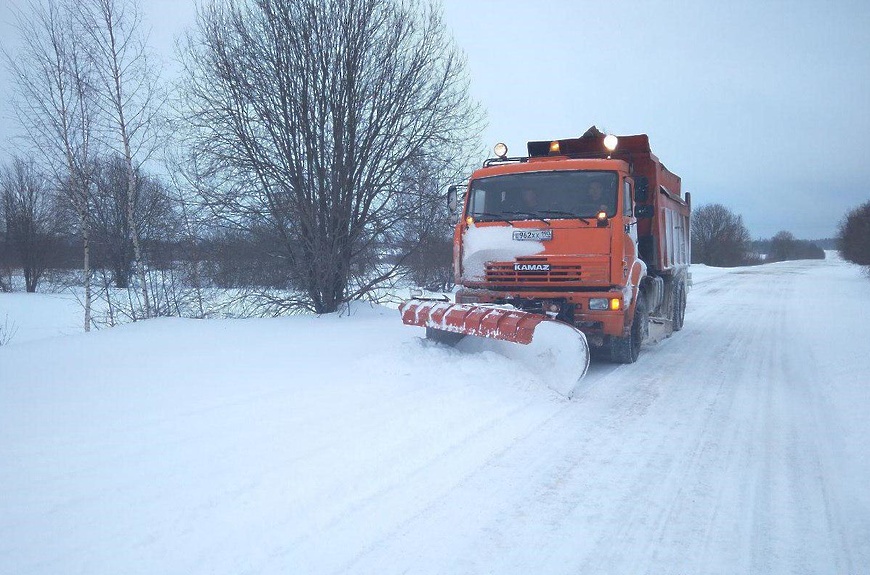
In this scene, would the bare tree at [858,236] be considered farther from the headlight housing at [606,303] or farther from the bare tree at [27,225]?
the bare tree at [27,225]

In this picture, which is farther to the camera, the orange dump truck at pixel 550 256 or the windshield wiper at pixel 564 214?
the windshield wiper at pixel 564 214

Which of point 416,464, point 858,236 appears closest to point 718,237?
point 858,236

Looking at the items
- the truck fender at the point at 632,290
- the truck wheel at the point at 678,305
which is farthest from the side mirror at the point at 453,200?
the truck wheel at the point at 678,305

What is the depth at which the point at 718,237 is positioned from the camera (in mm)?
74562

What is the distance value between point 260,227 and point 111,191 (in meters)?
4.15

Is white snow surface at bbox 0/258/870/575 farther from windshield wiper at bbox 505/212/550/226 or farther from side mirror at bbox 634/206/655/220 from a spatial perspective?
side mirror at bbox 634/206/655/220

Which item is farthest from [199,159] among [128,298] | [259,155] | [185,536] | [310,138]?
[185,536]

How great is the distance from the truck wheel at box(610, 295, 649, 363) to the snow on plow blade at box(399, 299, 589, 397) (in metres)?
1.83

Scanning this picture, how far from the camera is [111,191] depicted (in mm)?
13391

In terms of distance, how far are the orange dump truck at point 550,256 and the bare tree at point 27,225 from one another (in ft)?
108

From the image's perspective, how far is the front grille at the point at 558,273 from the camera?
7422 mm

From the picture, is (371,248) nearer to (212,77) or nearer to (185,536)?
(212,77)

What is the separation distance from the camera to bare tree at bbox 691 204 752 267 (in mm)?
69562

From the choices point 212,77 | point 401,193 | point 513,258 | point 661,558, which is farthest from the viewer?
point 401,193
